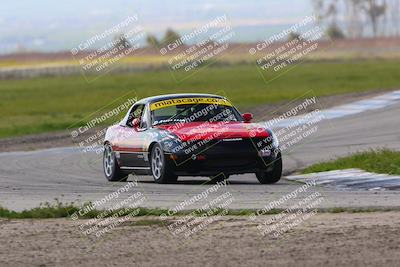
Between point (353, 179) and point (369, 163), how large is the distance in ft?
6.03

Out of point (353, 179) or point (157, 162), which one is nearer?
point (353, 179)

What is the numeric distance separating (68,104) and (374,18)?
131 m

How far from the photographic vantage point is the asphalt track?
14852 mm

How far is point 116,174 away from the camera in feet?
65.0

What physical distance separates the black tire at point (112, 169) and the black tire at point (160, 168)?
1.48 m

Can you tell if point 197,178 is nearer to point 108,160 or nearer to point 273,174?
point 108,160

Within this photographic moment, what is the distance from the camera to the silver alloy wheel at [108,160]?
787 inches

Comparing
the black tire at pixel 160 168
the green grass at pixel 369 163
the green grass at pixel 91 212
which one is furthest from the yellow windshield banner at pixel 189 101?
the green grass at pixel 91 212

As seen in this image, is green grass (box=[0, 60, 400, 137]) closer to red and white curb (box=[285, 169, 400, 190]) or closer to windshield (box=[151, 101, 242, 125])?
windshield (box=[151, 101, 242, 125])

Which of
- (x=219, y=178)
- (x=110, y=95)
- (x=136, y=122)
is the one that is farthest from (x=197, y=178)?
(x=110, y=95)

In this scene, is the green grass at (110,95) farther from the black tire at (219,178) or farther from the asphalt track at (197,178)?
the black tire at (219,178)

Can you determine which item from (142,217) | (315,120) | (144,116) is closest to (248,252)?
(142,217)

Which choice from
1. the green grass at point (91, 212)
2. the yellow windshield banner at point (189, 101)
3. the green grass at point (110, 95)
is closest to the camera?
the green grass at point (91, 212)

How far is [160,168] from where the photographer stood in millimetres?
17984
